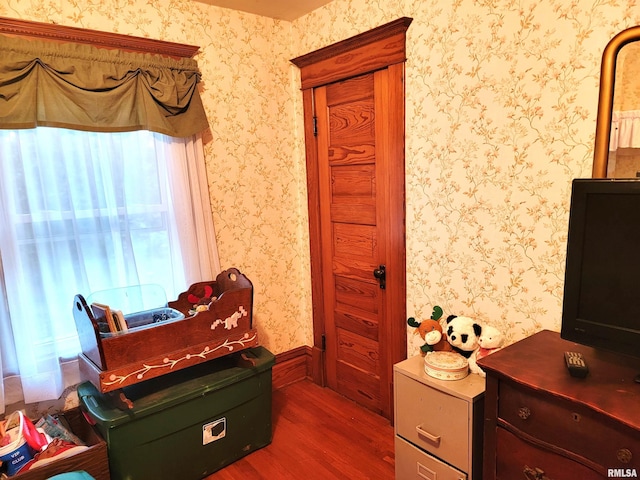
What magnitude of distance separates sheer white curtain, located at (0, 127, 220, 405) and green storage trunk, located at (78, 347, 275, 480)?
1.11ft

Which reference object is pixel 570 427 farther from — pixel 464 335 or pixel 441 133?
pixel 441 133

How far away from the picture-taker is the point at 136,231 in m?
2.32

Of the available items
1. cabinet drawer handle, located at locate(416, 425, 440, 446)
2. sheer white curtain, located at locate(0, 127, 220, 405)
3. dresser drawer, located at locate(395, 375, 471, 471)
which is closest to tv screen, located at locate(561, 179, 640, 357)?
dresser drawer, located at locate(395, 375, 471, 471)

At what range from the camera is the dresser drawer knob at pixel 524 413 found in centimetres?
133

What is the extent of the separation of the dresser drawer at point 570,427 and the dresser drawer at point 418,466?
0.42 meters

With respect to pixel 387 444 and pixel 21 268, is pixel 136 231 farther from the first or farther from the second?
pixel 387 444

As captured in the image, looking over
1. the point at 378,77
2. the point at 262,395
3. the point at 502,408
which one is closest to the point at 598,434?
the point at 502,408

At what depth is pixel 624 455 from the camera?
112 centimetres

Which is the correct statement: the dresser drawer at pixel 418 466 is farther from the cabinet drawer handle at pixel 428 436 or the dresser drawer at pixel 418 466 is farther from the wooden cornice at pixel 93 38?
the wooden cornice at pixel 93 38

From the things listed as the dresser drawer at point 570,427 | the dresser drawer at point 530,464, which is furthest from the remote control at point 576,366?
the dresser drawer at point 530,464

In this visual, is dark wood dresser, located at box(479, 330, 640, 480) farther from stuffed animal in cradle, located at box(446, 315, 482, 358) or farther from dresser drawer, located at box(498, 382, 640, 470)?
A: stuffed animal in cradle, located at box(446, 315, 482, 358)

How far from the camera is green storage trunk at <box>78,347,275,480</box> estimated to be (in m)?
1.85

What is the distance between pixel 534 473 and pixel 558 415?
246mm

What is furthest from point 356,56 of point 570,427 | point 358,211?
point 570,427
